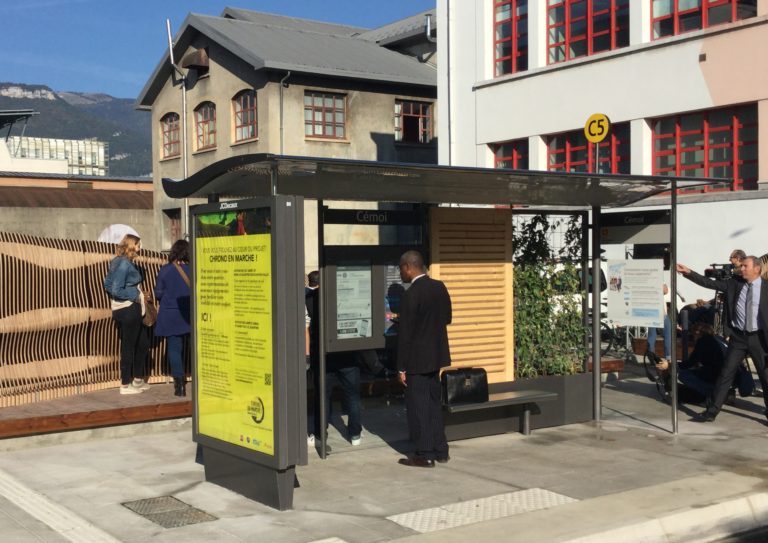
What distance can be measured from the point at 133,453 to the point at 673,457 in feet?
16.9

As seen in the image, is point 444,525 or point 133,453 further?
point 133,453

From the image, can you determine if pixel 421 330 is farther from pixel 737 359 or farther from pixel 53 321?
pixel 53 321

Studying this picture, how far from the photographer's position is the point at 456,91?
27984 millimetres

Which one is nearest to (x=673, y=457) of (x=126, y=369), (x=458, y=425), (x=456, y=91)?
(x=458, y=425)

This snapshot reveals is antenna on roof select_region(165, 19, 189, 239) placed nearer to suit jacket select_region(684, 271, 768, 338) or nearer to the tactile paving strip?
suit jacket select_region(684, 271, 768, 338)

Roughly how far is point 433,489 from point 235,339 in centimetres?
203

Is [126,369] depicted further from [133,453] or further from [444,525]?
[444,525]

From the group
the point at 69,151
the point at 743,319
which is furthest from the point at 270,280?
the point at 69,151

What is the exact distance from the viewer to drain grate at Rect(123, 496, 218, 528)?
7.38 metres

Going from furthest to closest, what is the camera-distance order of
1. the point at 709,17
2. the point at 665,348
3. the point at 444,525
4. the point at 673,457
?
1. the point at 709,17
2. the point at 665,348
3. the point at 673,457
4. the point at 444,525

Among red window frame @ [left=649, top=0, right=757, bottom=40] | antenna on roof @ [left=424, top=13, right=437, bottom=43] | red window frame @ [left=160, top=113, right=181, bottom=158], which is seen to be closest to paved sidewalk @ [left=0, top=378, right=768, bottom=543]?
red window frame @ [left=649, top=0, right=757, bottom=40]

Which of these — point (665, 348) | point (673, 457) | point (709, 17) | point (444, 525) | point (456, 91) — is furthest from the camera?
point (456, 91)

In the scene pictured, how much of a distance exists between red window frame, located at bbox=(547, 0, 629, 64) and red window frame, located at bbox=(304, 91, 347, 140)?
1219 cm

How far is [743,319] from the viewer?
36.9 ft
